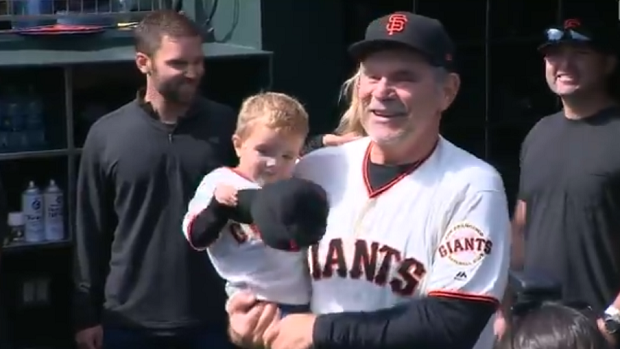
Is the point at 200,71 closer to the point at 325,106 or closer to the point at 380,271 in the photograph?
the point at 325,106

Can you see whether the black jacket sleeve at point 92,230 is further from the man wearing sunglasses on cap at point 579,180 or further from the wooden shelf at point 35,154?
the man wearing sunglasses on cap at point 579,180

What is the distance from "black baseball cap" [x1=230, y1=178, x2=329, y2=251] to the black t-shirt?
1626 millimetres

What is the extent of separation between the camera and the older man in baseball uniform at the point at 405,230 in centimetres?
248

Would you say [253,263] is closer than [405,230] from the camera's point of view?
No

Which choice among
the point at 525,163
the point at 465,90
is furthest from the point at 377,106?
the point at 465,90

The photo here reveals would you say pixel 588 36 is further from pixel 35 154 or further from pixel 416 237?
pixel 35 154

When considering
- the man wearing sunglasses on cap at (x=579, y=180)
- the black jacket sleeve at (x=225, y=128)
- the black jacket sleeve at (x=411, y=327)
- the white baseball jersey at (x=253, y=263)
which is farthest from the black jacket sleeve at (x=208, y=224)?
the black jacket sleeve at (x=225, y=128)

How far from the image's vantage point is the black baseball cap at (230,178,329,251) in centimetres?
244

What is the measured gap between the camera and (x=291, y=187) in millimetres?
2475

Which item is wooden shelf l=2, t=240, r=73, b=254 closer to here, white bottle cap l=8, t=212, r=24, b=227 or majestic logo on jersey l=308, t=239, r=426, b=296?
white bottle cap l=8, t=212, r=24, b=227

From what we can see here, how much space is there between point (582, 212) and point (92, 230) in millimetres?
1757

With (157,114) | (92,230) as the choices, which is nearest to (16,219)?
(92,230)

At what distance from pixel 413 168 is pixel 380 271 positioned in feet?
0.76

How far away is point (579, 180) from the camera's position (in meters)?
3.95
